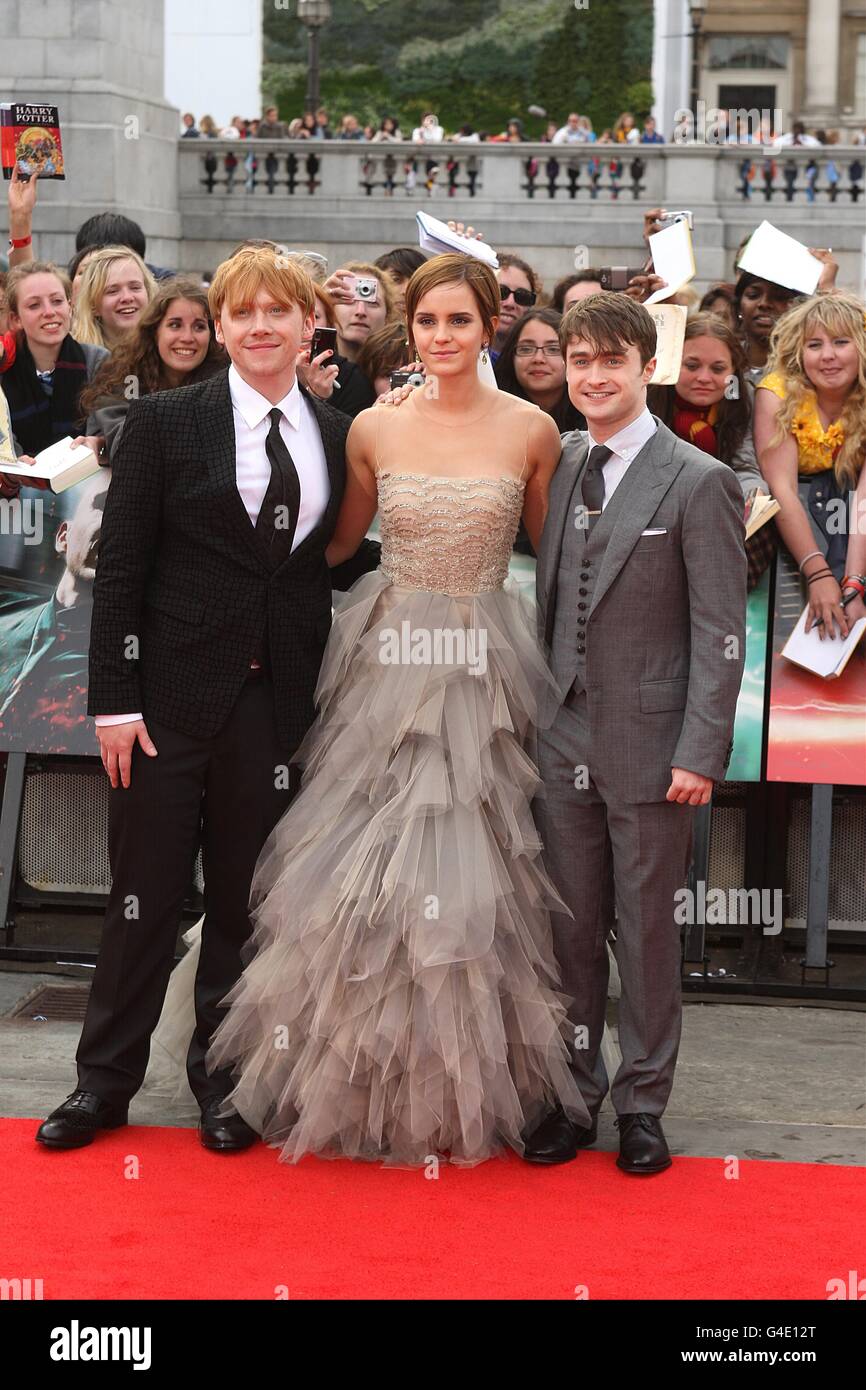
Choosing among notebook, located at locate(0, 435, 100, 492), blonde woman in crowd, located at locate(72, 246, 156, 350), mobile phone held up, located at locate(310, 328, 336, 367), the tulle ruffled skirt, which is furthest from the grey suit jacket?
blonde woman in crowd, located at locate(72, 246, 156, 350)

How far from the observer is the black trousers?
15.8 feet

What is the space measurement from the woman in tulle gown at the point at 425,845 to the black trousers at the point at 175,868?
0.30ft

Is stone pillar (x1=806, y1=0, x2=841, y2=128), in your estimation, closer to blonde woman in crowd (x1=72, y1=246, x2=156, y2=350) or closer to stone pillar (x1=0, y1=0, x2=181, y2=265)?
stone pillar (x1=0, y1=0, x2=181, y2=265)

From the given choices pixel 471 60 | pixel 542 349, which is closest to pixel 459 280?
pixel 542 349

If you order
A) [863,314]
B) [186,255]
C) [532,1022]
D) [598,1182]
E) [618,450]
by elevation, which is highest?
[186,255]

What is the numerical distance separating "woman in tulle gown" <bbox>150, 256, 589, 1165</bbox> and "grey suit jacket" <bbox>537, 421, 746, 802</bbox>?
228 mm

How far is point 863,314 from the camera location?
241 inches

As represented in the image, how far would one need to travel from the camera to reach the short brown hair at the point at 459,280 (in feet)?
15.4

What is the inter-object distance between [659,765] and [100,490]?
268 cm

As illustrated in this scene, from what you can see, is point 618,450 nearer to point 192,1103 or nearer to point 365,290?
point 192,1103

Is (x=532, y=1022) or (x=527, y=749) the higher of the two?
(x=527, y=749)

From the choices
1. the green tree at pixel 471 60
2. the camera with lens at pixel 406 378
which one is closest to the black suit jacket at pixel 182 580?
the camera with lens at pixel 406 378

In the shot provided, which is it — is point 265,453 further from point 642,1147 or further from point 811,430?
point 811,430
